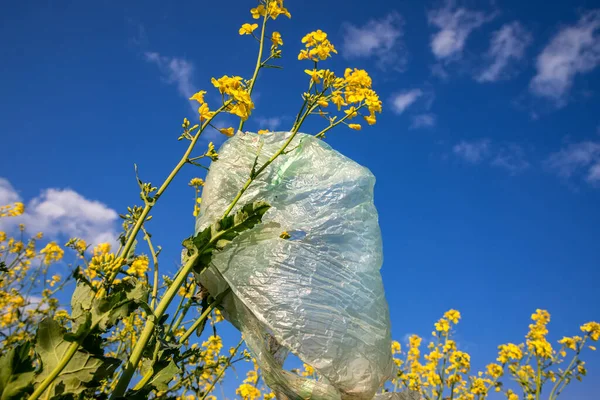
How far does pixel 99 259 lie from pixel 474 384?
13.7 feet

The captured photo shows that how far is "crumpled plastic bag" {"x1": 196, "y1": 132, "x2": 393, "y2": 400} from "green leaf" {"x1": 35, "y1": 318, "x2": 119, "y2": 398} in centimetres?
53

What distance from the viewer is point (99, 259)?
1.59 m

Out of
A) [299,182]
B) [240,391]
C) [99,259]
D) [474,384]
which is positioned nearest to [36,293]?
[240,391]

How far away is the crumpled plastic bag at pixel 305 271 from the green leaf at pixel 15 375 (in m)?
0.71

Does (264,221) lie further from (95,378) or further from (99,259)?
(95,378)

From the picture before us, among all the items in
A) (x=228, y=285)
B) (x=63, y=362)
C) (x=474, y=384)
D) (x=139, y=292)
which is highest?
(x=474, y=384)

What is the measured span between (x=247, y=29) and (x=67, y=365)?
165cm

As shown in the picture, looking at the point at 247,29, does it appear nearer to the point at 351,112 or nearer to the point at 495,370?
the point at 351,112

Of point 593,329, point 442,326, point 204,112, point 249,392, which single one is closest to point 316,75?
point 204,112

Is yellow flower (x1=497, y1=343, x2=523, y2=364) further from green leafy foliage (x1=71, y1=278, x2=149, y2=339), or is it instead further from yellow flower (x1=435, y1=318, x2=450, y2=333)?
green leafy foliage (x1=71, y1=278, x2=149, y2=339)

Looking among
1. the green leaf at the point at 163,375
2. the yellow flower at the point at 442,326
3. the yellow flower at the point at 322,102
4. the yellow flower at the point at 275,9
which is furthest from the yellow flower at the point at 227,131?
the yellow flower at the point at 442,326

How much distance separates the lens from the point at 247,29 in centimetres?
213

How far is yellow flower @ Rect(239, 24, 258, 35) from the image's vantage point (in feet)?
6.98

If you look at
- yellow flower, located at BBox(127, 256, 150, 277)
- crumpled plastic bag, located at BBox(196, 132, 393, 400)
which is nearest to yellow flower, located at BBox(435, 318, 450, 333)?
crumpled plastic bag, located at BBox(196, 132, 393, 400)
